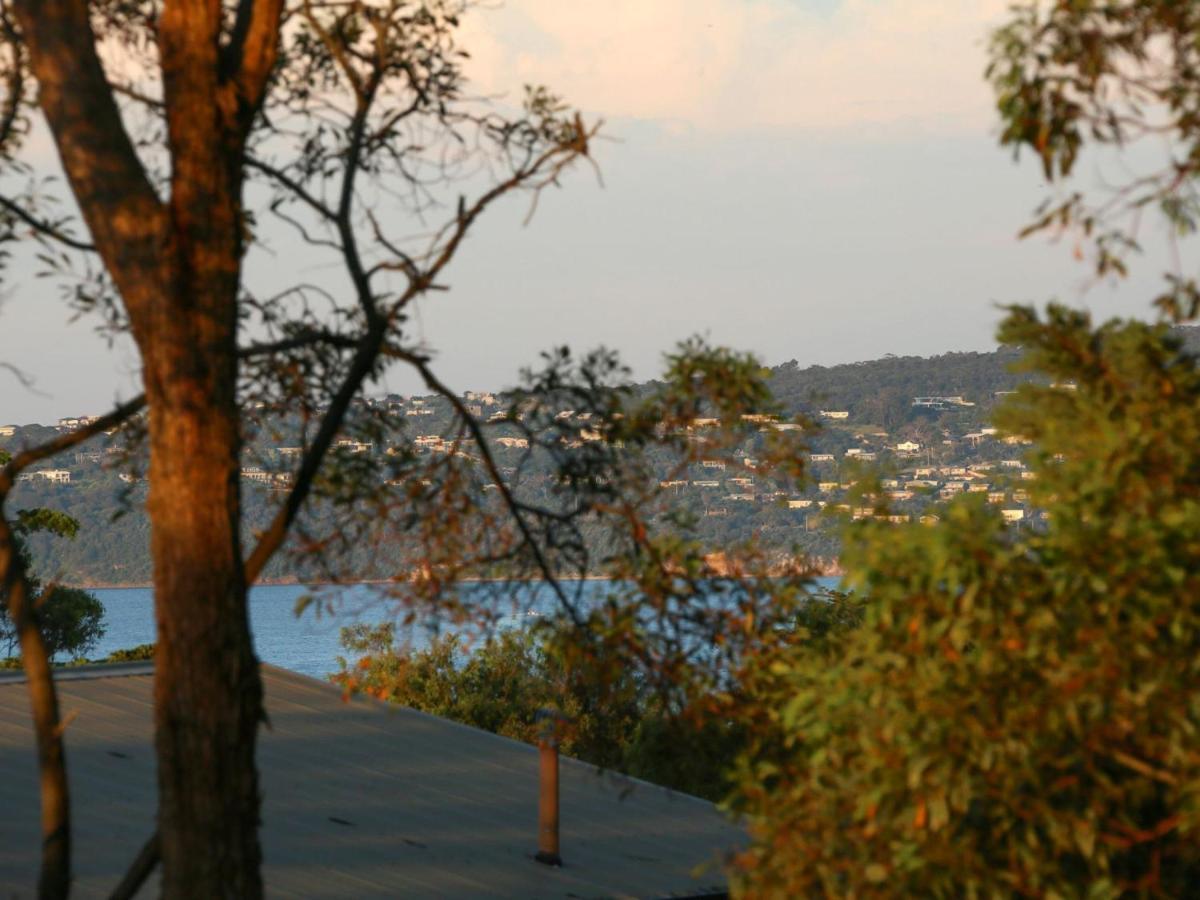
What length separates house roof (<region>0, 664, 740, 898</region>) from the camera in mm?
10727

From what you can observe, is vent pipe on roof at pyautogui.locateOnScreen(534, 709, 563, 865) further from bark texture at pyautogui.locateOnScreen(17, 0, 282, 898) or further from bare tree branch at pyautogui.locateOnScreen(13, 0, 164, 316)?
bare tree branch at pyautogui.locateOnScreen(13, 0, 164, 316)

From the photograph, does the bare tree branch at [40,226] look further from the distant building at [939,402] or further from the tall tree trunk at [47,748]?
the distant building at [939,402]

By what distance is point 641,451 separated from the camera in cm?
810

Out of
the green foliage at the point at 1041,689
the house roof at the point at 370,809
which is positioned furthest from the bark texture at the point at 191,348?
the house roof at the point at 370,809

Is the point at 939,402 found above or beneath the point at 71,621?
above

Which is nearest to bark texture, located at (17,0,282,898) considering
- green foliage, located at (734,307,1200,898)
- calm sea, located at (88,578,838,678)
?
calm sea, located at (88,578,838,678)

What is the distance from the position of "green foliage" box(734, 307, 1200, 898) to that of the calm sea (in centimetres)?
257

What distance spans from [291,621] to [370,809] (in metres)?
42.0

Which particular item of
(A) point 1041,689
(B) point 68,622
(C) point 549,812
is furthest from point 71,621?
(A) point 1041,689

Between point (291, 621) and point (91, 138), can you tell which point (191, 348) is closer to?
point (91, 138)

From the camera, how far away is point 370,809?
12414 mm

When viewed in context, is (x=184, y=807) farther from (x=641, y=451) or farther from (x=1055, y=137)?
(x=1055, y=137)

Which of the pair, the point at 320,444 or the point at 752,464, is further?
the point at 752,464

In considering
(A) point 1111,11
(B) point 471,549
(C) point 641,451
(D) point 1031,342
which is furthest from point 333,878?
(A) point 1111,11
